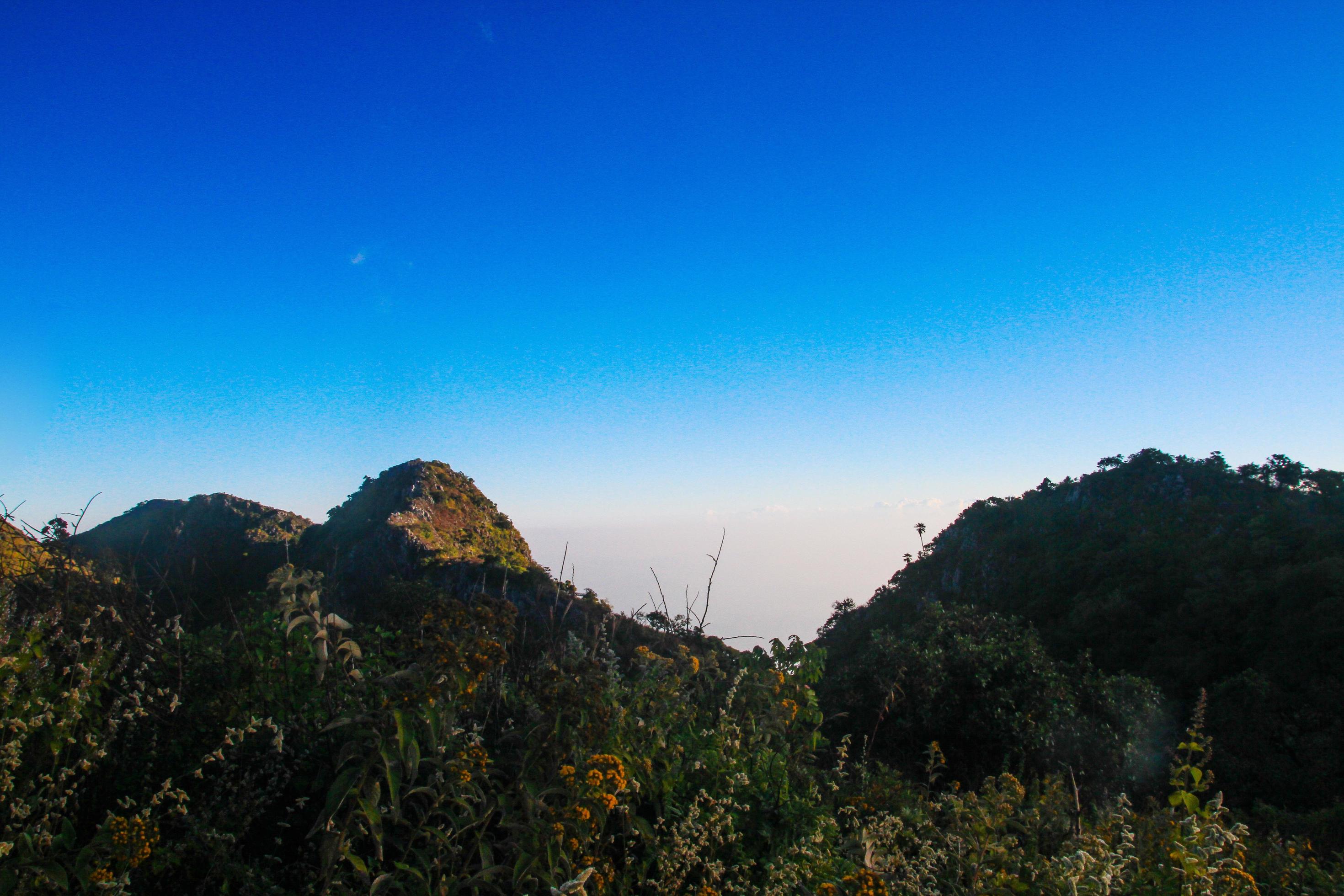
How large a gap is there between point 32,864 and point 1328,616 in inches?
1123

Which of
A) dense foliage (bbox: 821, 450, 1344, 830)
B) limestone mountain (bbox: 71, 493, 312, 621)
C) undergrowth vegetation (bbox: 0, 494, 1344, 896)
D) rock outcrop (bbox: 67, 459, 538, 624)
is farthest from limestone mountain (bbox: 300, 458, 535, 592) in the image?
undergrowth vegetation (bbox: 0, 494, 1344, 896)

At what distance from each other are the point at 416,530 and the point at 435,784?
3378 centimetres

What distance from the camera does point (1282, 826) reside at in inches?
402

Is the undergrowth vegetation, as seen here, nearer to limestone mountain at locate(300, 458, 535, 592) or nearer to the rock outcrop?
the rock outcrop

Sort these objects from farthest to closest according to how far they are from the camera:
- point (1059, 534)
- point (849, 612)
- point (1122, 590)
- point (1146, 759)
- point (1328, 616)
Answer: point (1059, 534)
point (849, 612)
point (1122, 590)
point (1328, 616)
point (1146, 759)

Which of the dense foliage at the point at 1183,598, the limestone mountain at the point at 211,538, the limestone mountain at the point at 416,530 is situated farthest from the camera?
the limestone mountain at the point at 416,530

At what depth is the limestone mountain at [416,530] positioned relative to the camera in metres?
30.6

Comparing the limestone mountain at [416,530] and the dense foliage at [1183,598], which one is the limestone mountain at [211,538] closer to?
the limestone mountain at [416,530]

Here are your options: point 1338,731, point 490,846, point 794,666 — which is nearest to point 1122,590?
point 1338,731

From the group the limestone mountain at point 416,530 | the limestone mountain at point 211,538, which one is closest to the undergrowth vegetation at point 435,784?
the limestone mountain at point 211,538

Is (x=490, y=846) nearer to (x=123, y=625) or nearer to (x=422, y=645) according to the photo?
(x=422, y=645)

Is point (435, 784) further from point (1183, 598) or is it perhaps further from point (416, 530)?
point (416, 530)

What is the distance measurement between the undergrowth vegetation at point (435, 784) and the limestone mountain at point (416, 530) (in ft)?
76.4

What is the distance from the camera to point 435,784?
2414mm
